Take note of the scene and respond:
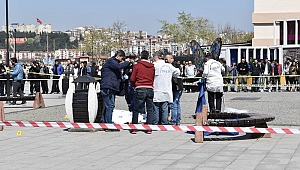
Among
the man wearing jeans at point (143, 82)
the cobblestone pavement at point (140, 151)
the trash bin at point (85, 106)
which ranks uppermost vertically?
the man wearing jeans at point (143, 82)

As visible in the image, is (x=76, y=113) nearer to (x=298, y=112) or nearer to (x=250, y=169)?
(x=250, y=169)

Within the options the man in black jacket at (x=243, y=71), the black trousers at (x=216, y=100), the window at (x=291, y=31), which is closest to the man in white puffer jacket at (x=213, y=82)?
the black trousers at (x=216, y=100)

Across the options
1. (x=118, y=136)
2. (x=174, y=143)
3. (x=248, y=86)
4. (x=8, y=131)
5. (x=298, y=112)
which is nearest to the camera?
(x=174, y=143)

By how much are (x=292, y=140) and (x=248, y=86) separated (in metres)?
18.2

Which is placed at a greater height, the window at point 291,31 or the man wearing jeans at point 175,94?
the window at point 291,31

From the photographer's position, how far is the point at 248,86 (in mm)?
29609

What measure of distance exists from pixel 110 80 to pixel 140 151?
9.71ft

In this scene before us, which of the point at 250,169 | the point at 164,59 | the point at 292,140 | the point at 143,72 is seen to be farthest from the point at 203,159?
the point at 164,59

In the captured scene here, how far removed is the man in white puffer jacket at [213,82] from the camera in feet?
44.9

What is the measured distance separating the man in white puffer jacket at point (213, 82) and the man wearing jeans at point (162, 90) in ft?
3.33

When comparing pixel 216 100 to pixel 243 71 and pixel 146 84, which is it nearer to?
pixel 146 84

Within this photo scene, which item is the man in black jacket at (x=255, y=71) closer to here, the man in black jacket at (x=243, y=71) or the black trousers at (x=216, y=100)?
the man in black jacket at (x=243, y=71)

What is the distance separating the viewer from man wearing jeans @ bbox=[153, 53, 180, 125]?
41.9ft

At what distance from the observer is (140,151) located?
34.0ft
